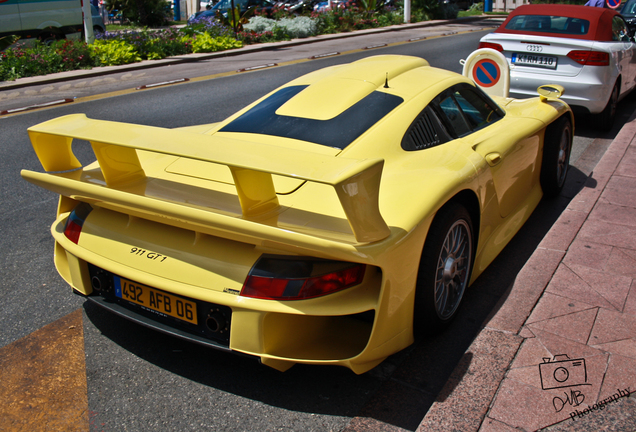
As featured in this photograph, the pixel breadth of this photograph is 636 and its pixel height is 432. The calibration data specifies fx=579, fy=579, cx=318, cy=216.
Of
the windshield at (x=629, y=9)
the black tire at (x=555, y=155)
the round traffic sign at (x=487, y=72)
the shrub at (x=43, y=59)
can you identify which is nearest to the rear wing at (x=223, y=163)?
the black tire at (x=555, y=155)

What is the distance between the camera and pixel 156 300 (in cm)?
263

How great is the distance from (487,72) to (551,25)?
2166 mm

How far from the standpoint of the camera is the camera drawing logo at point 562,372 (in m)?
2.60

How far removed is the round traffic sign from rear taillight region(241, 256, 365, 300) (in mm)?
4453

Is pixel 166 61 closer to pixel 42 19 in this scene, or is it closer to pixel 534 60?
pixel 42 19

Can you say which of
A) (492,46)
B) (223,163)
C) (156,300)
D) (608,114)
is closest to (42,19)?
(492,46)

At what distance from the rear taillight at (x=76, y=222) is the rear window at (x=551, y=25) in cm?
667

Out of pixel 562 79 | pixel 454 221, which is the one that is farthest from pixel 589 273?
pixel 562 79

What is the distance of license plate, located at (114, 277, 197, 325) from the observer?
8.36 ft

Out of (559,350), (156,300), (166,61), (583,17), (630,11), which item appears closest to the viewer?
(156,300)

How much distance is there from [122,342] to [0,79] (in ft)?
37.3

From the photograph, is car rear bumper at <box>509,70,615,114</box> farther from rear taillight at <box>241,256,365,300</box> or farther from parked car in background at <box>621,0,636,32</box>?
parked car in background at <box>621,0,636,32</box>

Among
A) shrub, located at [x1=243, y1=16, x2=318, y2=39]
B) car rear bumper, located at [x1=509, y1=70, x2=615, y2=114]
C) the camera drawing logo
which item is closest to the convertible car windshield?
the camera drawing logo

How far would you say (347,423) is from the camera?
2533 millimetres
